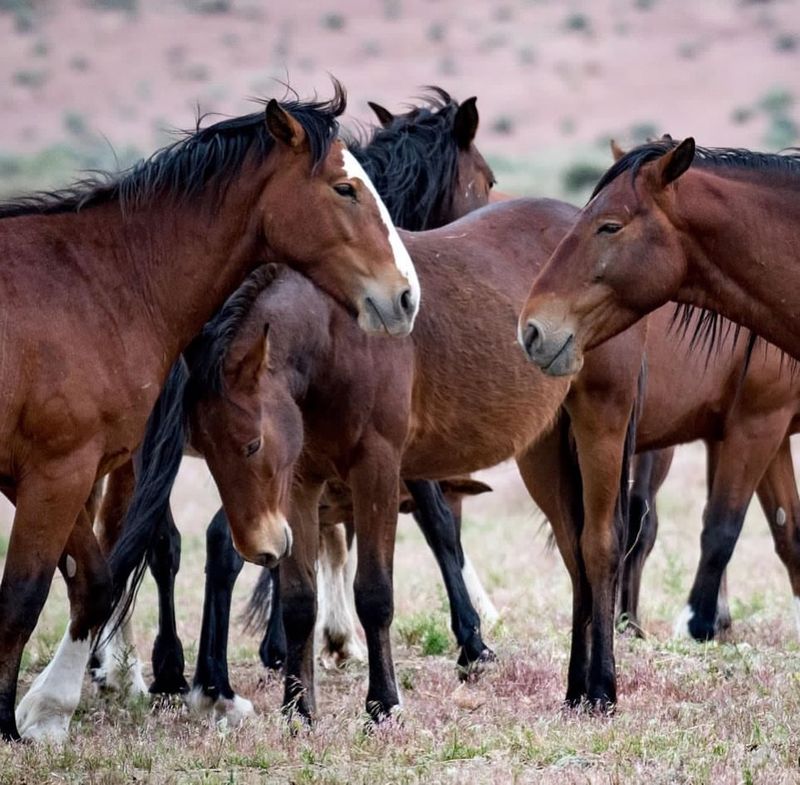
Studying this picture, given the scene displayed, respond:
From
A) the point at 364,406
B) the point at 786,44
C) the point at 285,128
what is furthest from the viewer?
the point at 786,44

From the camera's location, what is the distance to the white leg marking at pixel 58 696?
227 inches

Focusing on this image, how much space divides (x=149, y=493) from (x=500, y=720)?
1.83m

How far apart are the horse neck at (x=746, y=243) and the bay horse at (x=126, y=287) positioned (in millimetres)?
1049

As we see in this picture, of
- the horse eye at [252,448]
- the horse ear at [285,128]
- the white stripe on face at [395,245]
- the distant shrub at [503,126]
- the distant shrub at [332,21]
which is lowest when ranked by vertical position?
the distant shrub at [332,21]

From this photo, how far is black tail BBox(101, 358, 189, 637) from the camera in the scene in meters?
6.19

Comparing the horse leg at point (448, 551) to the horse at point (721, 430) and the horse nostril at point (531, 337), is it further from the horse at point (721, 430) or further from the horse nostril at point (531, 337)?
the horse nostril at point (531, 337)

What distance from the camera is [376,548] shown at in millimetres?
5973

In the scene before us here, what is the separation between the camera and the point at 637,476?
30.4 feet

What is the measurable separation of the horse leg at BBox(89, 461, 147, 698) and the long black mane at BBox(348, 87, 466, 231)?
6.60 ft

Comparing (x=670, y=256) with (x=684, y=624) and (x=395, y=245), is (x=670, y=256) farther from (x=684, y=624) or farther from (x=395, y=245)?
(x=684, y=624)

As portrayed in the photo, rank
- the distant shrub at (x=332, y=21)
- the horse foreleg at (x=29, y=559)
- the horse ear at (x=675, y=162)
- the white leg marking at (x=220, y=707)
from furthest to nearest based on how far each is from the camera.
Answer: the distant shrub at (x=332, y=21)
the white leg marking at (x=220, y=707)
the horse foreleg at (x=29, y=559)
the horse ear at (x=675, y=162)

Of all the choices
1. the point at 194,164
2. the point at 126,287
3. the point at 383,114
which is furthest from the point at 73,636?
the point at 383,114

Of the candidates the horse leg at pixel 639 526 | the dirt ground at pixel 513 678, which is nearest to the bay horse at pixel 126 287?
the dirt ground at pixel 513 678

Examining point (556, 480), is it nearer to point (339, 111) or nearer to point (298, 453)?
point (298, 453)
